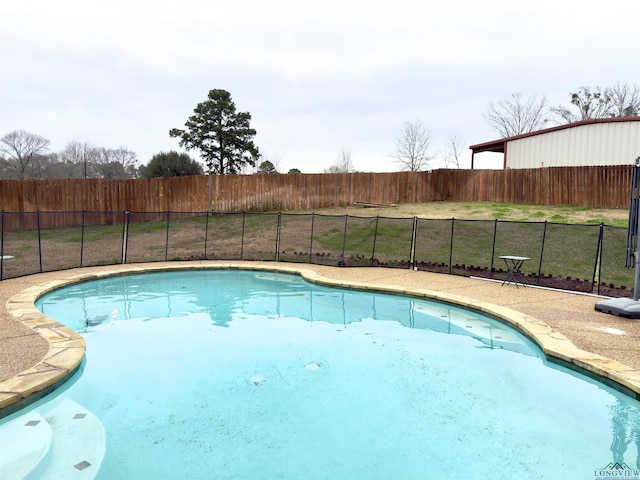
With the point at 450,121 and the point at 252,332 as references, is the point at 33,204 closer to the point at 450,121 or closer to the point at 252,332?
the point at 252,332

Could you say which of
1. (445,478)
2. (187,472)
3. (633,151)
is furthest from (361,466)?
(633,151)

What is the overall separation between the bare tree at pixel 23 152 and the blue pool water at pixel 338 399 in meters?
35.3

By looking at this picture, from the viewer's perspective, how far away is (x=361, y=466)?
3.51 metres

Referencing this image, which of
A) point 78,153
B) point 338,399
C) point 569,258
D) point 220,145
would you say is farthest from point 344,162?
point 338,399

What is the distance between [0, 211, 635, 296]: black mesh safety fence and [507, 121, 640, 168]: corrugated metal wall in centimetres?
578

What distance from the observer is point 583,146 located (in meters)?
18.6

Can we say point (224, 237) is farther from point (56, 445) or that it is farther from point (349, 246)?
point (56, 445)

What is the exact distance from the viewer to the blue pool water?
Result: 3.56m

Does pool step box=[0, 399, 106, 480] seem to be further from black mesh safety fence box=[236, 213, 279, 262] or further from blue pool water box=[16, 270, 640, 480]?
black mesh safety fence box=[236, 213, 279, 262]

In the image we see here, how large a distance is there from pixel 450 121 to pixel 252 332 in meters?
34.6

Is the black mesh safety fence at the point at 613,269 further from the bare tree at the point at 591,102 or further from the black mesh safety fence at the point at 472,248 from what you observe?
the bare tree at the point at 591,102

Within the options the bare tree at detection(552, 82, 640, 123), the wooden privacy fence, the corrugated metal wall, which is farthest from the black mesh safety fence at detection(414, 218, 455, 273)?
the bare tree at detection(552, 82, 640, 123)

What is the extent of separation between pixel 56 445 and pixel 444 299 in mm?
6637

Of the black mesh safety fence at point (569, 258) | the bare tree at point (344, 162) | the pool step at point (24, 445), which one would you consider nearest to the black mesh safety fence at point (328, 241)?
the black mesh safety fence at point (569, 258)
